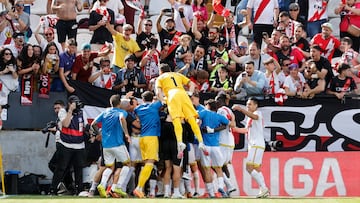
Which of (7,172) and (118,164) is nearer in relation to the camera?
(118,164)

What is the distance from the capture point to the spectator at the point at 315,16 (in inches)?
884

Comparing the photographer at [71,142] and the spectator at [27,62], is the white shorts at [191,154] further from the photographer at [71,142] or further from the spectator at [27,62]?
the spectator at [27,62]

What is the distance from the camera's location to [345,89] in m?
20.3

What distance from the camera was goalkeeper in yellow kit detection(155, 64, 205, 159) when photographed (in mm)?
17656

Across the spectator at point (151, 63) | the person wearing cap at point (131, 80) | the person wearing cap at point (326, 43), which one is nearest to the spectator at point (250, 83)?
the spectator at point (151, 63)

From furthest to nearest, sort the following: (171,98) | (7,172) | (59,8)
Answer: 1. (59,8)
2. (7,172)
3. (171,98)

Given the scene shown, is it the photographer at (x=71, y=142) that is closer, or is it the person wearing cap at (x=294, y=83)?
the photographer at (x=71, y=142)

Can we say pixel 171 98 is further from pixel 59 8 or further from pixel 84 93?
pixel 59 8

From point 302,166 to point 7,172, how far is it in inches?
226

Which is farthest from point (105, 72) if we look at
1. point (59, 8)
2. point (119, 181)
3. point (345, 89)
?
point (345, 89)

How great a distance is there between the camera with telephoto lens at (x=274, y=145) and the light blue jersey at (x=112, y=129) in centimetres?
334

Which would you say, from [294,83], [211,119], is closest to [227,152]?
[211,119]

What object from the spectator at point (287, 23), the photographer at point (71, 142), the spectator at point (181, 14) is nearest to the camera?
the photographer at point (71, 142)

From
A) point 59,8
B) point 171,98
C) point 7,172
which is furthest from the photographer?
point 59,8
